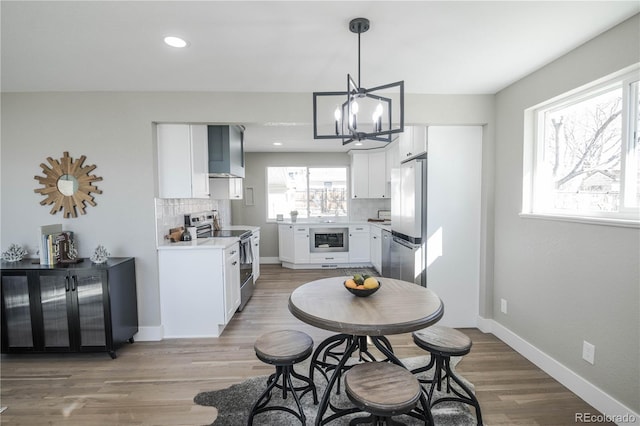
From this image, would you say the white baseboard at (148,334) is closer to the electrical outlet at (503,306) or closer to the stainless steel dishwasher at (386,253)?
the stainless steel dishwasher at (386,253)

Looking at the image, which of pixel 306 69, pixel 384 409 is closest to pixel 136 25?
pixel 306 69

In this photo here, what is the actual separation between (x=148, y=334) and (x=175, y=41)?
2721 millimetres

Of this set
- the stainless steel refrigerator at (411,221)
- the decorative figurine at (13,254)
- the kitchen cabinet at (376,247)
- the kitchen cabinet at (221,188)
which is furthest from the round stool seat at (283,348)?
the kitchen cabinet at (376,247)

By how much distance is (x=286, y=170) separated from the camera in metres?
6.48

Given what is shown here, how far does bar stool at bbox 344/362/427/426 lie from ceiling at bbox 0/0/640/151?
6.56 ft

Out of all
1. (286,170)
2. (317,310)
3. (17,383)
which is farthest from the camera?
(286,170)

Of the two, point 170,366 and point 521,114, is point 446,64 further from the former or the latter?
point 170,366

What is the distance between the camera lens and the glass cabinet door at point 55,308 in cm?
253

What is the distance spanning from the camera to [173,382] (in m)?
2.28

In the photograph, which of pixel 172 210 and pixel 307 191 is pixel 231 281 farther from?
pixel 307 191

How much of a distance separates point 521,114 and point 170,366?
12.5ft

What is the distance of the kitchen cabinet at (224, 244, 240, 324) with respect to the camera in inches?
121

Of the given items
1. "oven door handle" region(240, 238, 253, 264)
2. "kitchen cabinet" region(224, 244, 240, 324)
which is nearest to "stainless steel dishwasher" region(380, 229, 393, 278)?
"oven door handle" region(240, 238, 253, 264)

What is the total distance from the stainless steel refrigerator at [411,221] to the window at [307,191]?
2.74 meters
